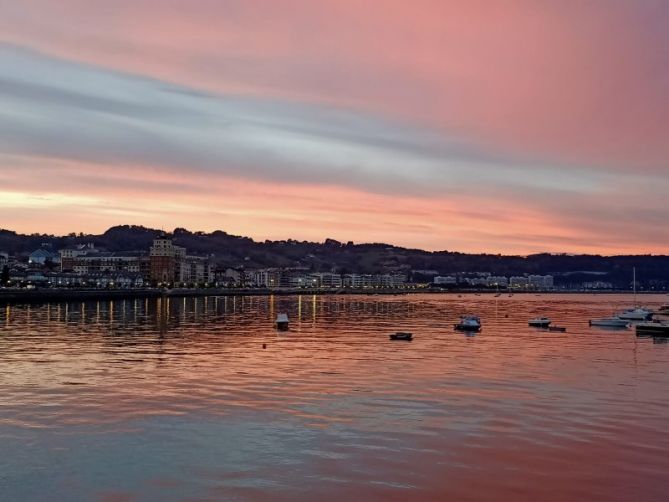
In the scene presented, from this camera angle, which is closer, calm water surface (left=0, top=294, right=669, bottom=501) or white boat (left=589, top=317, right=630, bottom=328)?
calm water surface (left=0, top=294, right=669, bottom=501)

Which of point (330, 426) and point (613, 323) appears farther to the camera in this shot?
point (613, 323)

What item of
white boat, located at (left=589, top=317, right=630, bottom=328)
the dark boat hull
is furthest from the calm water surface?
white boat, located at (left=589, top=317, right=630, bottom=328)

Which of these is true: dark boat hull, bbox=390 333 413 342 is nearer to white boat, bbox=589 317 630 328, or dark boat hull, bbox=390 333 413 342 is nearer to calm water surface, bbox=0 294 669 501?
calm water surface, bbox=0 294 669 501

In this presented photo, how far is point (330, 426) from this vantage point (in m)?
27.3

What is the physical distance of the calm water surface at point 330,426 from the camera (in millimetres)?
20219

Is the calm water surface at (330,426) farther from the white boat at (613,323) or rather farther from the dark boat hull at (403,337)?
the white boat at (613,323)

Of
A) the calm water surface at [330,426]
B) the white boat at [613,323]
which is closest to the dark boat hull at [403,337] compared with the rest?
the calm water surface at [330,426]

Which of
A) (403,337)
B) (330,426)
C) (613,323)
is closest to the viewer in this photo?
(330,426)

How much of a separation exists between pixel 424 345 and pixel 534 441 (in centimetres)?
3768

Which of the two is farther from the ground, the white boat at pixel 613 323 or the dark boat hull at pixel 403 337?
the dark boat hull at pixel 403 337

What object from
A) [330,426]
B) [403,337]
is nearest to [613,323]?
[403,337]

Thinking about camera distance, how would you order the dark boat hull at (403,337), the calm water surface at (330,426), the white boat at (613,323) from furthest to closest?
the white boat at (613,323), the dark boat hull at (403,337), the calm water surface at (330,426)

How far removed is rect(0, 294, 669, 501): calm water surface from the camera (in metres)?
20.2

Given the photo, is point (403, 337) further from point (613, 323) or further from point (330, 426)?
point (613, 323)
